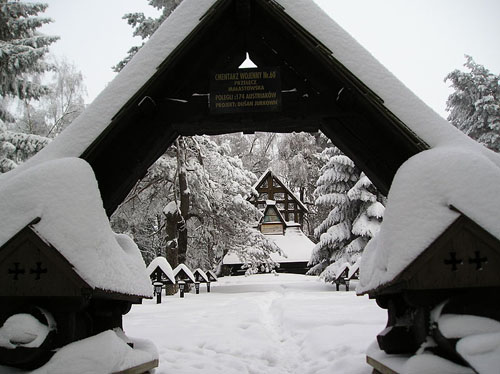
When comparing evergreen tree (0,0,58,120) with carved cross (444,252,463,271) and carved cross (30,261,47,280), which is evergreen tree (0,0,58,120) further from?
carved cross (444,252,463,271)

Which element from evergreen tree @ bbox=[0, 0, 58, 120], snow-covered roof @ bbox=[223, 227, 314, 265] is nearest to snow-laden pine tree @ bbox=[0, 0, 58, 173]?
evergreen tree @ bbox=[0, 0, 58, 120]

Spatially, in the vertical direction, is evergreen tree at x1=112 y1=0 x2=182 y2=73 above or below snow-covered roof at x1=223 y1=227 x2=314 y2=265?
above

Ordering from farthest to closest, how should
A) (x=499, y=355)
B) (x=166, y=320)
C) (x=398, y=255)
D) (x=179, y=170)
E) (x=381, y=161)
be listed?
(x=179, y=170)
(x=166, y=320)
(x=381, y=161)
(x=398, y=255)
(x=499, y=355)

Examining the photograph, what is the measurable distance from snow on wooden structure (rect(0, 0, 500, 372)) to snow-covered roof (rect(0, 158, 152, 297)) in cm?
A: 2

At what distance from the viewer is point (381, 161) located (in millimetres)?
4375

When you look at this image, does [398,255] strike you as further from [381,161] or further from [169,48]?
[169,48]

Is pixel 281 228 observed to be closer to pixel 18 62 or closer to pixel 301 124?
pixel 18 62

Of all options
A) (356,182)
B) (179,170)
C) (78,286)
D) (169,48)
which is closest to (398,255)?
(78,286)

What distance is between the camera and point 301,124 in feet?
15.0

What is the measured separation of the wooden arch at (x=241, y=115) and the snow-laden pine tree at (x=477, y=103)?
2126 centimetres

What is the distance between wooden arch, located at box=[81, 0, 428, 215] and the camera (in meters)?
4.35

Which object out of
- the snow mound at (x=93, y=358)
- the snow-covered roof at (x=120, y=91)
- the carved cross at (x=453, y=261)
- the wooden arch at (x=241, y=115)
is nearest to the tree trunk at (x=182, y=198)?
the wooden arch at (x=241, y=115)

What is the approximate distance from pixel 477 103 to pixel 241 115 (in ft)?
73.2

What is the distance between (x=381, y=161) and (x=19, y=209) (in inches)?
145
